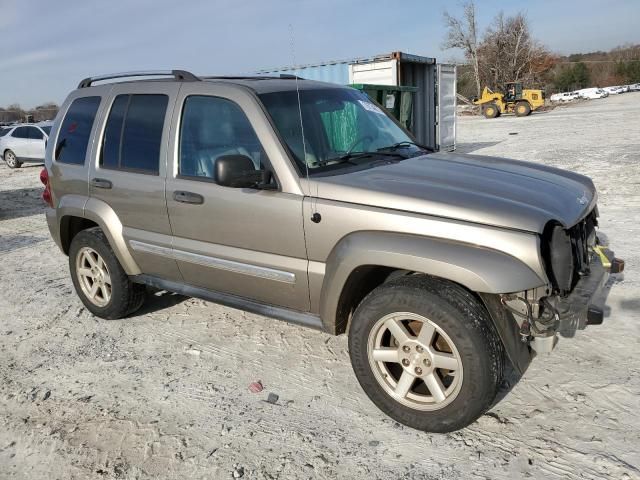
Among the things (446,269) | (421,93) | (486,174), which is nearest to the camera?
(446,269)

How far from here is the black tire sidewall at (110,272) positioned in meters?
4.61

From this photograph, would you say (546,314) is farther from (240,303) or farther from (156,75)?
(156,75)

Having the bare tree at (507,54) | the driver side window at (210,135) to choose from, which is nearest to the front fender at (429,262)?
the driver side window at (210,135)

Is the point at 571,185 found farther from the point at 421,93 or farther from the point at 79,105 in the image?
the point at 421,93

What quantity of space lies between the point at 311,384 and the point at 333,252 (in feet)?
3.37

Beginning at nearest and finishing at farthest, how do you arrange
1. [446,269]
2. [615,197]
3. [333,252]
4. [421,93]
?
[446,269] < [333,252] < [615,197] < [421,93]

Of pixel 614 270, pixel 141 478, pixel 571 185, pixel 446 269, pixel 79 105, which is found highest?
Answer: pixel 79 105

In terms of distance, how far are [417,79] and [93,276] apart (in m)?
11.7

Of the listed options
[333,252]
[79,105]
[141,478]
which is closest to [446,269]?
[333,252]

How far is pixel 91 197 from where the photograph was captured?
458cm

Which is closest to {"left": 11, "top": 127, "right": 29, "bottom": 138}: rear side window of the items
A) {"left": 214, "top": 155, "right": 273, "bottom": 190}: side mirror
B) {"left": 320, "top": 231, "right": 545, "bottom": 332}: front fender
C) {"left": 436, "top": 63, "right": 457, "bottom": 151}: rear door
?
{"left": 436, "top": 63, "right": 457, "bottom": 151}: rear door

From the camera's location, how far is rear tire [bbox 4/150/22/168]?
18.7 m

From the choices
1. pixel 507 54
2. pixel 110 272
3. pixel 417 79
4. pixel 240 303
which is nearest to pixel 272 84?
pixel 240 303

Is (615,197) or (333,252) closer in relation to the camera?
(333,252)
